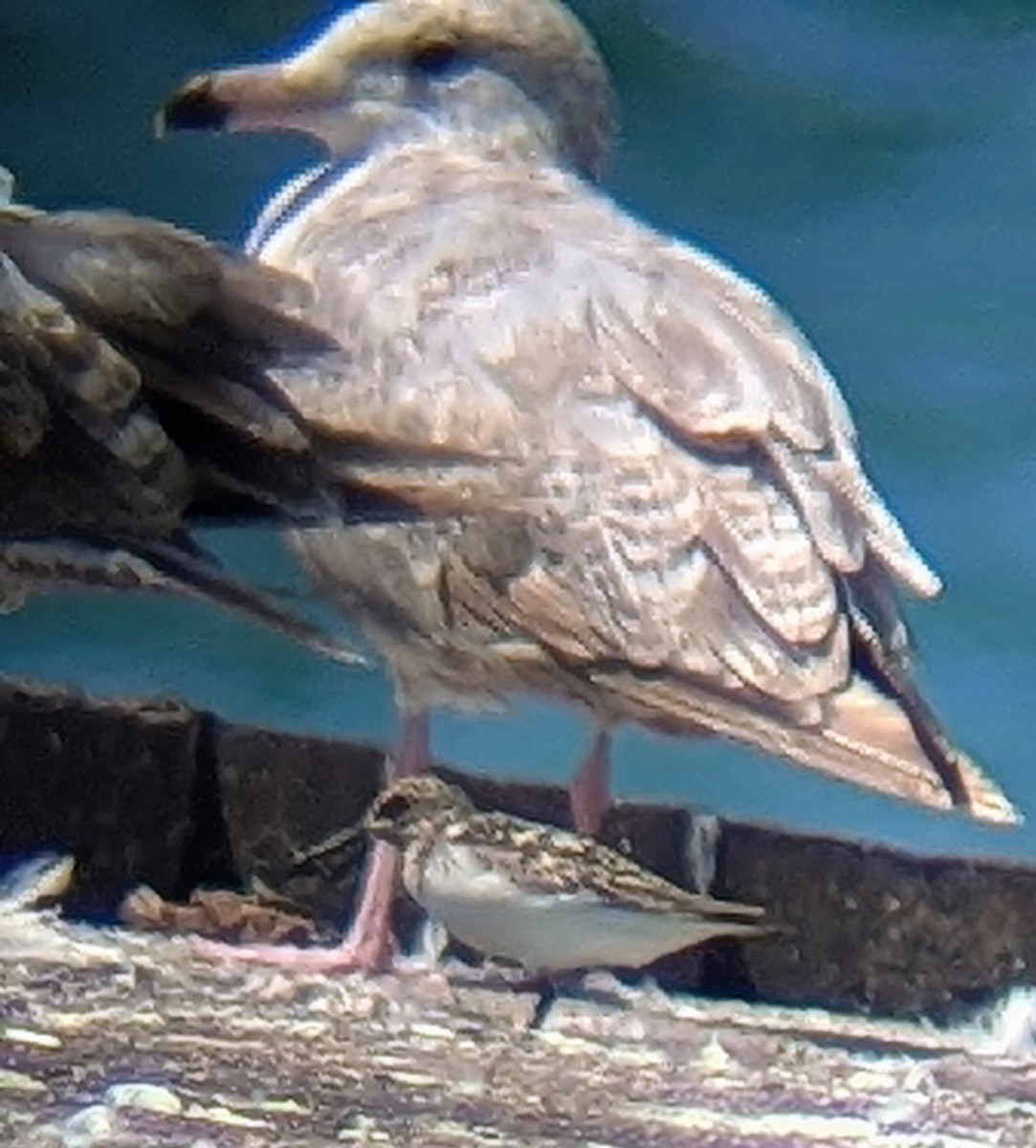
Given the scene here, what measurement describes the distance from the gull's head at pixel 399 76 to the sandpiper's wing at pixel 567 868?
51 centimetres

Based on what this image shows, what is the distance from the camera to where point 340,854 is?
208cm

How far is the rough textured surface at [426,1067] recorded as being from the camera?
146cm

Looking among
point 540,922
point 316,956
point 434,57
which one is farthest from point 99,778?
point 434,57

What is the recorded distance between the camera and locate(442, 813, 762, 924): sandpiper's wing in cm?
174

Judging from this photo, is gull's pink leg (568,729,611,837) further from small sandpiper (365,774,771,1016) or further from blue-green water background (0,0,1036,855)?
small sandpiper (365,774,771,1016)

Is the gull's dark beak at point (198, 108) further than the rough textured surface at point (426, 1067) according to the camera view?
Yes

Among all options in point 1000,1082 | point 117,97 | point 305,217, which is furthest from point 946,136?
point 1000,1082

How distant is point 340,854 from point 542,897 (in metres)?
0.36

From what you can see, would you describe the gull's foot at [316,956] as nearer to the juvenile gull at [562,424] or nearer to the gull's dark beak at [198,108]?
the juvenile gull at [562,424]

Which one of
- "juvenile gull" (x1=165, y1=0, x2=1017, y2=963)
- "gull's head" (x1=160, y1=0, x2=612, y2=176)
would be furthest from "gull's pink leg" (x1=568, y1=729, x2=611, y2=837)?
"gull's head" (x1=160, y1=0, x2=612, y2=176)

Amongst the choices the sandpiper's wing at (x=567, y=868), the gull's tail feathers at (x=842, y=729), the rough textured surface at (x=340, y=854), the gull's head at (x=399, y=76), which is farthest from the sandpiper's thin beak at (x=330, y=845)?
the gull's head at (x=399, y=76)

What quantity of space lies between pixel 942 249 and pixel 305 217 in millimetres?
503

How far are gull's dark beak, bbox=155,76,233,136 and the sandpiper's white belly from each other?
559 mm

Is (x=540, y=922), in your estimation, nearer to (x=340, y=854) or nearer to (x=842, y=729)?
(x=842, y=729)
